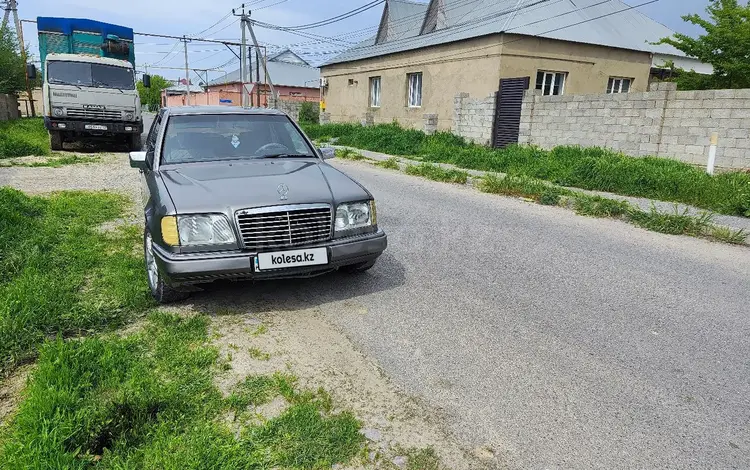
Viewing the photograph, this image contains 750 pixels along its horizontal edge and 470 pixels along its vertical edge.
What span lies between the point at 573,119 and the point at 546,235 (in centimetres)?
824

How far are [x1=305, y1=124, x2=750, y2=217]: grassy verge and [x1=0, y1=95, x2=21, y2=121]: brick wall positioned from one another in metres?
19.2

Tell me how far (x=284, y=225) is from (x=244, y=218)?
0.29 meters

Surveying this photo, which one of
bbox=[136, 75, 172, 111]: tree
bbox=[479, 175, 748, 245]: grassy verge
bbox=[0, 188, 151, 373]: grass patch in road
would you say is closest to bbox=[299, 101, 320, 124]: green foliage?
bbox=[479, 175, 748, 245]: grassy verge

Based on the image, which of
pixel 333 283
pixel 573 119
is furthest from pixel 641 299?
pixel 573 119

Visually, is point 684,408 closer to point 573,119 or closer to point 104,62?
point 573,119

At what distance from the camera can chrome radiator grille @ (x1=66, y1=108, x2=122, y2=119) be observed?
47.1 feet

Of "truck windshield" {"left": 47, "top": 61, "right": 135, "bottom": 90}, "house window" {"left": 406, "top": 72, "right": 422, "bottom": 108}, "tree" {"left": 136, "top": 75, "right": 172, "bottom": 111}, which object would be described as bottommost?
"truck windshield" {"left": 47, "top": 61, "right": 135, "bottom": 90}

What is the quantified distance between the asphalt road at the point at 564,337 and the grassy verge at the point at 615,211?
0.47 meters

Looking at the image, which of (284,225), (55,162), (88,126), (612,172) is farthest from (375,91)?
(284,225)

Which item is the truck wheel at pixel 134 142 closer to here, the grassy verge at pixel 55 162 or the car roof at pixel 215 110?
the grassy verge at pixel 55 162

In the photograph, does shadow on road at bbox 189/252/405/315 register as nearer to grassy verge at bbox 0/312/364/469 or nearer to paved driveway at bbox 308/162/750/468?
paved driveway at bbox 308/162/750/468

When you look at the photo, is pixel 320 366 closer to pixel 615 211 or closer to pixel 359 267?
pixel 359 267

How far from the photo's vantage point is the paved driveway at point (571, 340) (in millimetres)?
2479

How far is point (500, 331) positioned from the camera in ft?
12.0
